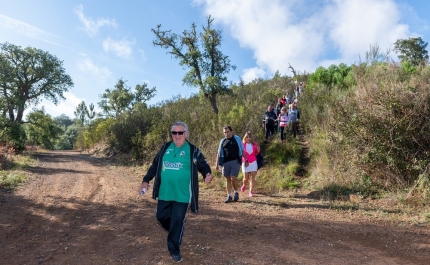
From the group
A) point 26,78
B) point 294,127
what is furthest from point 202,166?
point 26,78

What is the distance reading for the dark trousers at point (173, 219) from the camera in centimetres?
371

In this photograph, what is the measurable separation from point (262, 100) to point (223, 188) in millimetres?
9544

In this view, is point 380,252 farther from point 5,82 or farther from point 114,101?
point 114,101

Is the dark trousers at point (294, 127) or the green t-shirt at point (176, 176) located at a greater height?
the dark trousers at point (294, 127)

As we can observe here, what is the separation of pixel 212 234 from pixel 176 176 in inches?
66.0

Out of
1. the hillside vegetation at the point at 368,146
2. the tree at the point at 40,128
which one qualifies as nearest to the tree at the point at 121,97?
the tree at the point at 40,128

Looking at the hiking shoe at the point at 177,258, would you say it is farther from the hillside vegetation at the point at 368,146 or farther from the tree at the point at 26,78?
the tree at the point at 26,78

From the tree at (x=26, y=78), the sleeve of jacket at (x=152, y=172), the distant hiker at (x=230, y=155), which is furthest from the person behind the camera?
the tree at (x=26, y=78)

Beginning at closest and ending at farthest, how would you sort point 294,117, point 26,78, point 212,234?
point 212,234, point 294,117, point 26,78

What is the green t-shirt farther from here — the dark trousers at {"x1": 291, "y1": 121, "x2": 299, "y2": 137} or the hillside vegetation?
the dark trousers at {"x1": 291, "y1": 121, "x2": 299, "y2": 137}

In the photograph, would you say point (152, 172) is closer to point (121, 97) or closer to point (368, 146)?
point (368, 146)

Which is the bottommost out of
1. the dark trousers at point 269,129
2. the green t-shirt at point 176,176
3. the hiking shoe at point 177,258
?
the hiking shoe at point 177,258

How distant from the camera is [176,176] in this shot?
374cm

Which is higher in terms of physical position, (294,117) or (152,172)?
(294,117)
